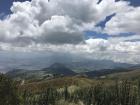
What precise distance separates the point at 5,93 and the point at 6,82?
11.6ft

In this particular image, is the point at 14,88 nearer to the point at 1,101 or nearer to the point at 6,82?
the point at 6,82

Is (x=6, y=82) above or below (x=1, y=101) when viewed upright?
above

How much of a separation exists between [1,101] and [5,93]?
3.53 m

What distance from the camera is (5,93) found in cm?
6938

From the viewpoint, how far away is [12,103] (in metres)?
69.4

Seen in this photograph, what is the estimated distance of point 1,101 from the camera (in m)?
66.2

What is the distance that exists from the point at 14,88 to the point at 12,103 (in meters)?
4.96

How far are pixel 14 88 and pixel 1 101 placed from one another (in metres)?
7.37

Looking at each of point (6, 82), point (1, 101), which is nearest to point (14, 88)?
point (6, 82)

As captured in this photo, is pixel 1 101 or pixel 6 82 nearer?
pixel 1 101

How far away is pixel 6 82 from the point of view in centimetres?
7175

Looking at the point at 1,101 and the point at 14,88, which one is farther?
the point at 14,88

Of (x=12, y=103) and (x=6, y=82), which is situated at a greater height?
(x=6, y=82)

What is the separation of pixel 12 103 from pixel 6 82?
614 centimetres
